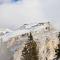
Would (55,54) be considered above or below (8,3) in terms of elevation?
below

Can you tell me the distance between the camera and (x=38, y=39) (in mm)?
1195

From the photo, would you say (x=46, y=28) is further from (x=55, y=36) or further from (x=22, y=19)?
(x=22, y=19)

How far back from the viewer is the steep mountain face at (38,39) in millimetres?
1166

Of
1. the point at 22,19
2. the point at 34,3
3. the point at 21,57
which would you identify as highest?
the point at 34,3

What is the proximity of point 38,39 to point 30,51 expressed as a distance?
10cm

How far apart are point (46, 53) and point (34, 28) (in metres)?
0.19

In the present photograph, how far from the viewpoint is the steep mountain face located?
1166 millimetres

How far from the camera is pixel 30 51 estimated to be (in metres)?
1.19

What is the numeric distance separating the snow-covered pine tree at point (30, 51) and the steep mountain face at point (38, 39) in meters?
0.02

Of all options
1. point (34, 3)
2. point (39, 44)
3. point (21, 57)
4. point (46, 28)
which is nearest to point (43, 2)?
point (34, 3)

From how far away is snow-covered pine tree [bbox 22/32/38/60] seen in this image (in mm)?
1180

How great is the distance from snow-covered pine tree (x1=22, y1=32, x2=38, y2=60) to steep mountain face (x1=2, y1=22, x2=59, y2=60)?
2 cm

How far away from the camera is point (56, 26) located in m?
1.19

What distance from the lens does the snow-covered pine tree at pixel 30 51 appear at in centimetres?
118
